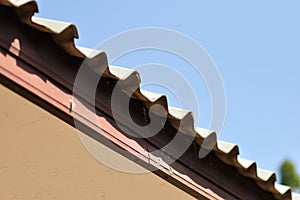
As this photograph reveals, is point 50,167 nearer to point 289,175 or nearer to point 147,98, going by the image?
point 147,98

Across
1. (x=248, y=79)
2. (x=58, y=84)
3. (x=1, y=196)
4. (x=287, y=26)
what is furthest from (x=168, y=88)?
(x=287, y=26)

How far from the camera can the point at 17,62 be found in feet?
6.31

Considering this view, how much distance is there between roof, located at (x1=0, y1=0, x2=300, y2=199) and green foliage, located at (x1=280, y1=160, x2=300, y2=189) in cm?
2719

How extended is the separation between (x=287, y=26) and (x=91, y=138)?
4940mm

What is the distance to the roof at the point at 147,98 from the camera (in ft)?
6.27

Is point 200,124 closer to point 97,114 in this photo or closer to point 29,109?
point 97,114

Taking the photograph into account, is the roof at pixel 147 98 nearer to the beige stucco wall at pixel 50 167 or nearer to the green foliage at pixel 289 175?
the beige stucco wall at pixel 50 167

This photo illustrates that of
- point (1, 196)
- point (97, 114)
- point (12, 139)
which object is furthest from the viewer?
point (1, 196)

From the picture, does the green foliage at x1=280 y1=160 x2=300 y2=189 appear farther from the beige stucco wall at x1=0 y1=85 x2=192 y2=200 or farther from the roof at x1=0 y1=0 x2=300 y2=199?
the beige stucco wall at x1=0 y1=85 x2=192 y2=200

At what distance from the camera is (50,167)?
2.53m

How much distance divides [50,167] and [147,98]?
608 mm

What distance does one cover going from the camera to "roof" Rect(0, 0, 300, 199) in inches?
75.2

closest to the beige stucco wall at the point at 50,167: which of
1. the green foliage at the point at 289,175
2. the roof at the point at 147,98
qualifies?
the roof at the point at 147,98

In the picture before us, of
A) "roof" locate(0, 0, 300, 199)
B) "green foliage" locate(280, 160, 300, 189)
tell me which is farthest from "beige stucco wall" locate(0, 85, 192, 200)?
"green foliage" locate(280, 160, 300, 189)
